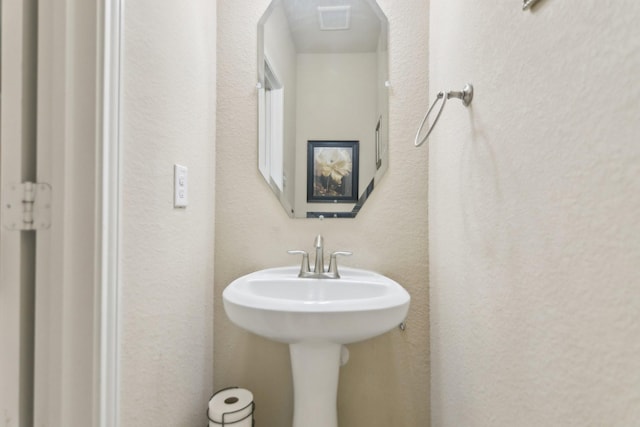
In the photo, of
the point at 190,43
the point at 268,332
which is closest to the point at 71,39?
the point at 190,43

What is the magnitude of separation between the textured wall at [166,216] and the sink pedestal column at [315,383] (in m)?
0.35

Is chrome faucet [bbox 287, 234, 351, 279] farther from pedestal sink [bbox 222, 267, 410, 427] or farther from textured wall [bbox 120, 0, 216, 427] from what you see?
textured wall [bbox 120, 0, 216, 427]

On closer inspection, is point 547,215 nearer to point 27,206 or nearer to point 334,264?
point 334,264

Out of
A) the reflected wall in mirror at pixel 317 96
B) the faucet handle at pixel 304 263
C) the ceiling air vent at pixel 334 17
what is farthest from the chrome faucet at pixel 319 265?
the ceiling air vent at pixel 334 17

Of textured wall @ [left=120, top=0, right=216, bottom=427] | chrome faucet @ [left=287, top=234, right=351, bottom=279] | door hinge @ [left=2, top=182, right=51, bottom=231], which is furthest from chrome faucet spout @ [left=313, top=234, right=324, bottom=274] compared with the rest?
door hinge @ [left=2, top=182, right=51, bottom=231]

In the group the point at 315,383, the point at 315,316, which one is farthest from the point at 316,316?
the point at 315,383

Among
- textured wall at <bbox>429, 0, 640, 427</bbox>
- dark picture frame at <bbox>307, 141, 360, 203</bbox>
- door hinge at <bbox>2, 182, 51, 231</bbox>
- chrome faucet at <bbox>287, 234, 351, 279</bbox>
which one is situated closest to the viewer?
textured wall at <bbox>429, 0, 640, 427</bbox>

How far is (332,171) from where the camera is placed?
116 cm

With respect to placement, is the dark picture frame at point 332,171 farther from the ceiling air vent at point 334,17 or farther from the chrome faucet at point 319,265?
the ceiling air vent at point 334,17

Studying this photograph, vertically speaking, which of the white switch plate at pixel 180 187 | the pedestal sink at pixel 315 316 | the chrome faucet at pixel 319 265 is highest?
the white switch plate at pixel 180 187

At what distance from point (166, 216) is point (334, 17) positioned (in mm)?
969

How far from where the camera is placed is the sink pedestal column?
2.97ft

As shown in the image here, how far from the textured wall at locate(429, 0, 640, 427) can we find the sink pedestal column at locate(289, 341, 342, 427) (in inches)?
14.2

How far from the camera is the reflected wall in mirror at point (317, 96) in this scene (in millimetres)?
1146
